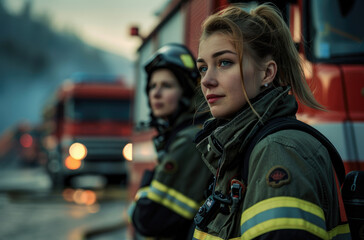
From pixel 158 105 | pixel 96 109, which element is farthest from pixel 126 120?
pixel 158 105

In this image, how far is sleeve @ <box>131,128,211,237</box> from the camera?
2.47 metres

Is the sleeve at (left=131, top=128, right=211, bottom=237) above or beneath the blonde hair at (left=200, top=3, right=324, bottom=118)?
beneath

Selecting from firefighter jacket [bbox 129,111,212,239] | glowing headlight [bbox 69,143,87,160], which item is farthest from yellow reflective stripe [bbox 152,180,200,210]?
glowing headlight [bbox 69,143,87,160]

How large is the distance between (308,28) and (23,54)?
271 feet

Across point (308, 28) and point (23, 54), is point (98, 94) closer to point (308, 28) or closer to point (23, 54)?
point (308, 28)

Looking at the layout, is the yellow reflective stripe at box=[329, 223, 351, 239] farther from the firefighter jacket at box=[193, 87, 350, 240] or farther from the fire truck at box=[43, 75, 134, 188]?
the fire truck at box=[43, 75, 134, 188]

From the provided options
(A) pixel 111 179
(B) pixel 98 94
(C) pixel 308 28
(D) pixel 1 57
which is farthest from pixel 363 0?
(D) pixel 1 57

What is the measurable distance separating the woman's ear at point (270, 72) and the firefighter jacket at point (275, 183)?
4cm

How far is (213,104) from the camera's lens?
1.51 meters

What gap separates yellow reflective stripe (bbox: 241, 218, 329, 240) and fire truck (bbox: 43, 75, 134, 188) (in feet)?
40.7

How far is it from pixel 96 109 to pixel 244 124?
12.5 meters

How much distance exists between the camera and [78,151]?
555 inches

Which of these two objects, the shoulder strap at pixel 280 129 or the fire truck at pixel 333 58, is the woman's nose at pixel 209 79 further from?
the fire truck at pixel 333 58

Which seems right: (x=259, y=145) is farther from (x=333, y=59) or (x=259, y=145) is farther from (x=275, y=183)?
(x=333, y=59)
